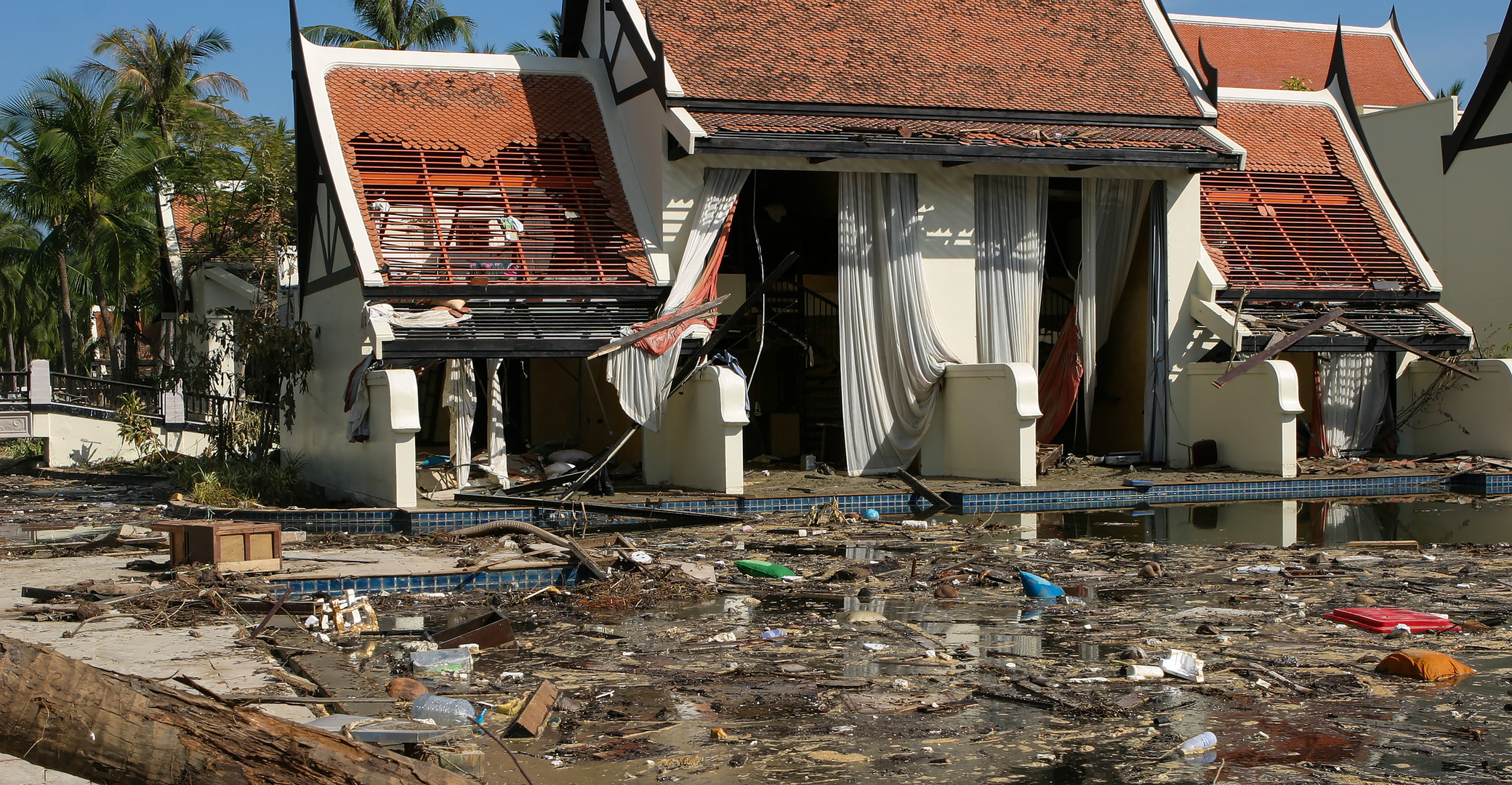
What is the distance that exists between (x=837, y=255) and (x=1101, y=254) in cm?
385

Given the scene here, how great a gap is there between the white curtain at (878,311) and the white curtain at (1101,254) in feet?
7.53

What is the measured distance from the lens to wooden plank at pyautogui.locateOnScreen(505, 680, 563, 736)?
216 inches

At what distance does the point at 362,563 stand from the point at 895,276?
9.26m

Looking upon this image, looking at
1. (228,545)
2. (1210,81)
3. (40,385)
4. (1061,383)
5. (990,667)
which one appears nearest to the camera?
(990,667)

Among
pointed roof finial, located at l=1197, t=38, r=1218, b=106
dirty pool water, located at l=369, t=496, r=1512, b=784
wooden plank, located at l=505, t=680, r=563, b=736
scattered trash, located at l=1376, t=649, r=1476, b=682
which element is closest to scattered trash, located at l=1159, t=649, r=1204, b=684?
dirty pool water, located at l=369, t=496, r=1512, b=784

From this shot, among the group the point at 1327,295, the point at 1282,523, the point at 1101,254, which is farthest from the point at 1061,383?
the point at 1282,523

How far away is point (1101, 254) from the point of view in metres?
19.2

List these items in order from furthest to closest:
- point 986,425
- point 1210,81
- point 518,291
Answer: point 1210,81
point 986,425
point 518,291

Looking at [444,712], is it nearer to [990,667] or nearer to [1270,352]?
[990,667]

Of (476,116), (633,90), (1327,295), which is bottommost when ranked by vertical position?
(1327,295)

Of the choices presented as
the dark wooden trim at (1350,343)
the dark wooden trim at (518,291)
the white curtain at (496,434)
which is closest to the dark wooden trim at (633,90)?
the dark wooden trim at (518,291)

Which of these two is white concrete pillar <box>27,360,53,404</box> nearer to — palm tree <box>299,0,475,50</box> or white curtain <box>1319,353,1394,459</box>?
palm tree <box>299,0,475,50</box>

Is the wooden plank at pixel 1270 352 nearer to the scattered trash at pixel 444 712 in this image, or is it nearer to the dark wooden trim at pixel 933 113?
the dark wooden trim at pixel 933 113

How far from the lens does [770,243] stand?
68.7ft
